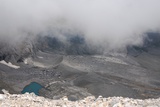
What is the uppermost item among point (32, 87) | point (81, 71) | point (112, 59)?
point (112, 59)

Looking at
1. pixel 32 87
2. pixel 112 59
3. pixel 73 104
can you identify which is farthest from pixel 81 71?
pixel 73 104

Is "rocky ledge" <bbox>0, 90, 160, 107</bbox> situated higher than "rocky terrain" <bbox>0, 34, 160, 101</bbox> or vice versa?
"rocky terrain" <bbox>0, 34, 160, 101</bbox>

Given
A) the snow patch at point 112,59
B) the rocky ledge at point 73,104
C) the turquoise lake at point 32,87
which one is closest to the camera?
the rocky ledge at point 73,104

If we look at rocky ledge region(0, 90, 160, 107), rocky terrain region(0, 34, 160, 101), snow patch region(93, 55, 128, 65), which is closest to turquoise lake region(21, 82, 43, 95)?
rocky terrain region(0, 34, 160, 101)

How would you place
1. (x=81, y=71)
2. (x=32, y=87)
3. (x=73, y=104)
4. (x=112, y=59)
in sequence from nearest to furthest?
1. (x=73, y=104)
2. (x=32, y=87)
3. (x=81, y=71)
4. (x=112, y=59)

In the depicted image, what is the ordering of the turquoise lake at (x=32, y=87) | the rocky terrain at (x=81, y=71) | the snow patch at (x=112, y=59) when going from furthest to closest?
the snow patch at (x=112, y=59) → the turquoise lake at (x=32, y=87) → the rocky terrain at (x=81, y=71)

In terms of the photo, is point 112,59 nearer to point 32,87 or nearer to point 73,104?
point 32,87

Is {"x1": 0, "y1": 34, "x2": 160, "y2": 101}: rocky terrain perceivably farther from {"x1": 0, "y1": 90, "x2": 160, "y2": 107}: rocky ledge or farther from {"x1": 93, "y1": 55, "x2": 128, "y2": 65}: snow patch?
{"x1": 0, "y1": 90, "x2": 160, "y2": 107}: rocky ledge

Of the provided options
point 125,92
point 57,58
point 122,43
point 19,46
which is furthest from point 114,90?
point 122,43

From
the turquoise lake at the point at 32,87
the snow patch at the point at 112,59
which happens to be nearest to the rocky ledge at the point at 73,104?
the turquoise lake at the point at 32,87

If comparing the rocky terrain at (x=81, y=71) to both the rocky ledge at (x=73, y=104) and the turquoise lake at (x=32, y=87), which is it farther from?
the rocky ledge at (x=73, y=104)

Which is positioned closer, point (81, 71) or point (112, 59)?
point (81, 71)
